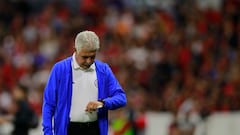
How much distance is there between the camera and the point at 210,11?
74.1 ft

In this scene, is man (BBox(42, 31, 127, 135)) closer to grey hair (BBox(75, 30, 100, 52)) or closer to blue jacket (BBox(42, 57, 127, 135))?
blue jacket (BBox(42, 57, 127, 135))

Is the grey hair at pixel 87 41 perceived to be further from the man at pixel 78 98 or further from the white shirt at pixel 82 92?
the white shirt at pixel 82 92

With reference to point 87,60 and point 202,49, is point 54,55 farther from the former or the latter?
point 87,60

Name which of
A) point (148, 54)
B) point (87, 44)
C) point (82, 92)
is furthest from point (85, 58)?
point (148, 54)

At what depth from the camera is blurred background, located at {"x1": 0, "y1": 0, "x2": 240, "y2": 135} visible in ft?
60.2

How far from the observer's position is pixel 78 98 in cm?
1016

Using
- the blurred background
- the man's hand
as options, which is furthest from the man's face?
the blurred background

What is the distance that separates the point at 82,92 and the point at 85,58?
401mm

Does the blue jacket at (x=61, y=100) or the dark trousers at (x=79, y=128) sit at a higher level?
the blue jacket at (x=61, y=100)

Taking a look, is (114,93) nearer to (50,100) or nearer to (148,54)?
(50,100)

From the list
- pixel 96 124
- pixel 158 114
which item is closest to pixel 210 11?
pixel 158 114

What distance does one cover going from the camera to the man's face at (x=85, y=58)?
32.6 ft

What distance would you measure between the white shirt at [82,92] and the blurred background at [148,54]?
22.4 ft

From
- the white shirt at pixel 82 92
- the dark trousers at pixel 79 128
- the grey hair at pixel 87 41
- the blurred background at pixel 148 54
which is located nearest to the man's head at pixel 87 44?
the grey hair at pixel 87 41
